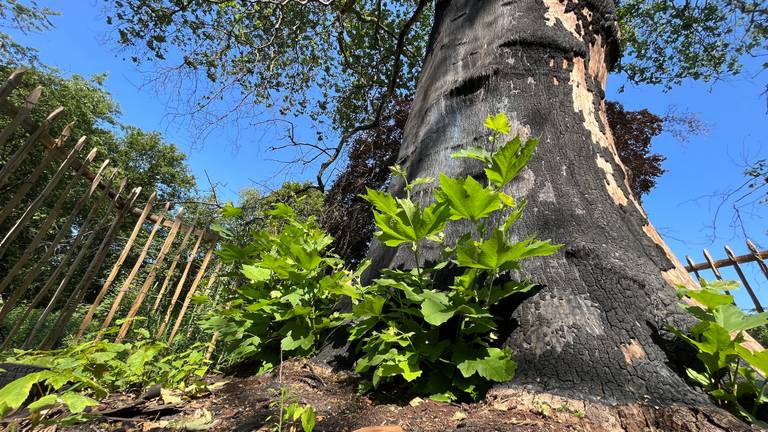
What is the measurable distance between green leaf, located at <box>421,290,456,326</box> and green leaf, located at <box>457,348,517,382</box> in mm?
166

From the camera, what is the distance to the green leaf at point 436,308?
1.12m

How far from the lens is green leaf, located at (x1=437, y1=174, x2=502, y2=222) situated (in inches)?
47.4

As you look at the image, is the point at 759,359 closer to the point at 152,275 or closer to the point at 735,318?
the point at 735,318

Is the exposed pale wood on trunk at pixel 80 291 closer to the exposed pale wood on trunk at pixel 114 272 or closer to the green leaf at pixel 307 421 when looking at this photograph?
the exposed pale wood on trunk at pixel 114 272

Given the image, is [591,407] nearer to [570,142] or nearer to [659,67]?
[570,142]

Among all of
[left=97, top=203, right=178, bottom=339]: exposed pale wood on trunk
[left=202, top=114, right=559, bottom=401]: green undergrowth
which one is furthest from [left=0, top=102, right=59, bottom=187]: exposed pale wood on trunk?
[left=202, top=114, right=559, bottom=401]: green undergrowth

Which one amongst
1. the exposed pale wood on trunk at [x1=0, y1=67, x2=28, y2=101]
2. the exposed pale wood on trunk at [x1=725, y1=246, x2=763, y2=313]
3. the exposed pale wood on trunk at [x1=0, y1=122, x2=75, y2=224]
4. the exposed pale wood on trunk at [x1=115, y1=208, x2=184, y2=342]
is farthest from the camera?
the exposed pale wood on trunk at [x1=725, y1=246, x2=763, y2=313]

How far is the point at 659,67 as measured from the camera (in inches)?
291

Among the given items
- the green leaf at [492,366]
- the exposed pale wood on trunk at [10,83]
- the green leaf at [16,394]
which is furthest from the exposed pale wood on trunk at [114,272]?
the green leaf at [492,366]

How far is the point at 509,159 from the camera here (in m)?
1.27

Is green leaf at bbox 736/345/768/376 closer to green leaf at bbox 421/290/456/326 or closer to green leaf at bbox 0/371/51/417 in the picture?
green leaf at bbox 421/290/456/326

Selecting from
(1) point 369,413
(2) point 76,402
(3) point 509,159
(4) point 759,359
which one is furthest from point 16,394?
(4) point 759,359

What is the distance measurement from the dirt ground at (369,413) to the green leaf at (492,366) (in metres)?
0.09

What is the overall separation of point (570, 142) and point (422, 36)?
6975mm
